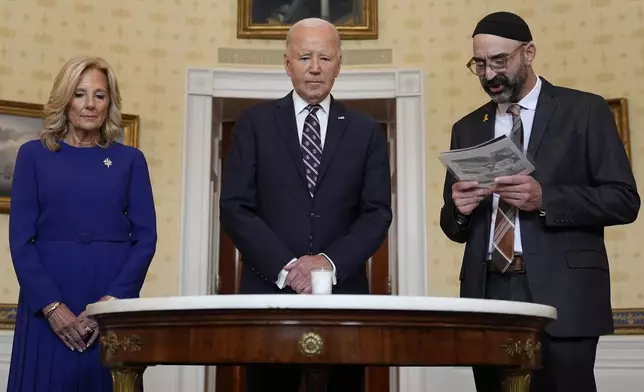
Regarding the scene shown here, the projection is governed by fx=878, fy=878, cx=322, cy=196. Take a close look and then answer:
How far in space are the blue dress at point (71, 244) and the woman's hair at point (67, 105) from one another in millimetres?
45

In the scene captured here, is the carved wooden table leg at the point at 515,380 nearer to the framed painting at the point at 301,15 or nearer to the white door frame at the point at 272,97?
the white door frame at the point at 272,97

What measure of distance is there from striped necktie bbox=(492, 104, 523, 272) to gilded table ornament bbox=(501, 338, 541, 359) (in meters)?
0.63

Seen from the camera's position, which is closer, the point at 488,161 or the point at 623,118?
the point at 488,161

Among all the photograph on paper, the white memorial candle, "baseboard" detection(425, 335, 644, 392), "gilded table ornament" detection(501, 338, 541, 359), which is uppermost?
the photograph on paper

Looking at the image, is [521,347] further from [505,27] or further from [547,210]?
[505,27]

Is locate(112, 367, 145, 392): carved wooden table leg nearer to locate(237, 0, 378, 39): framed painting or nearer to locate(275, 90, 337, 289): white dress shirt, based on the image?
locate(275, 90, 337, 289): white dress shirt

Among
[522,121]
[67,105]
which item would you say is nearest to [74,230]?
[67,105]

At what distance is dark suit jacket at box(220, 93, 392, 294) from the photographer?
303cm

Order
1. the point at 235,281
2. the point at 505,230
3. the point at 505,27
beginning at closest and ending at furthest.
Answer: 1. the point at 505,230
2. the point at 505,27
3. the point at 235,281

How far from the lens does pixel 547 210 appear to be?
2.93m

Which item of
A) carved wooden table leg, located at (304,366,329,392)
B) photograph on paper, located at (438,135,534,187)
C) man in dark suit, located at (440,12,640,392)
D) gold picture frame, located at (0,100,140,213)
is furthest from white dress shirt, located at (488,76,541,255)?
gold picture frame, located at (0,100,140,213)

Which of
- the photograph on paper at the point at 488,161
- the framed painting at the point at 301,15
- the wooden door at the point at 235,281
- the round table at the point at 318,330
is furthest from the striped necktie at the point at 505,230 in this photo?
the wooden door at the point at 235,281

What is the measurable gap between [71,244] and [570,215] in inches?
69.8

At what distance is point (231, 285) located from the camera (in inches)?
294
